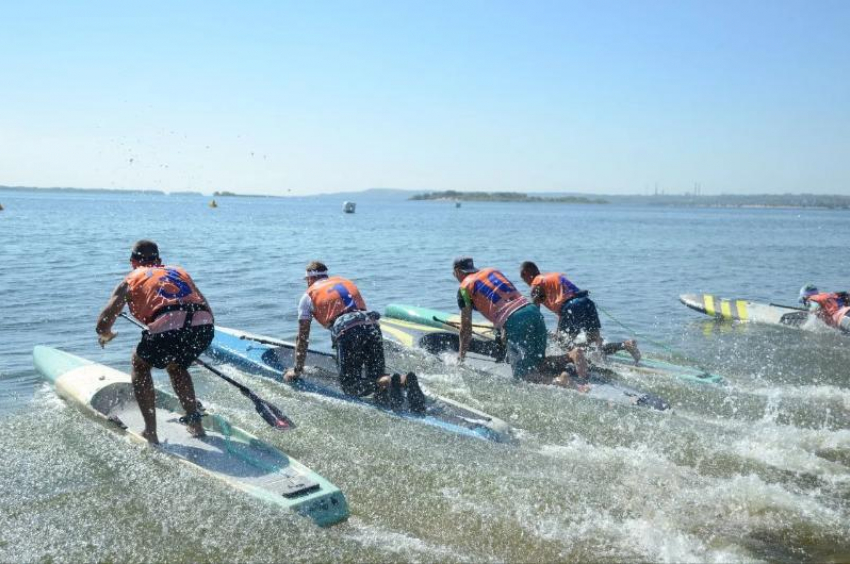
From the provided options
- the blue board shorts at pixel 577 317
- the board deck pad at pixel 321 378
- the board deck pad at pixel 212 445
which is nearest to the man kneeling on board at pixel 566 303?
the blue board shorts at pixel 577 317

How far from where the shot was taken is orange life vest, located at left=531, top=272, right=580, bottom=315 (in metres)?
10.3

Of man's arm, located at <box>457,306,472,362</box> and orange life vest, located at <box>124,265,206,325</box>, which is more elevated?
orange life vest, located at <box>124,265,206,325</box>

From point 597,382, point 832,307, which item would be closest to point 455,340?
point 597,382

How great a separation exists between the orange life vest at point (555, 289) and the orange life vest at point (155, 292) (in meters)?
5.31

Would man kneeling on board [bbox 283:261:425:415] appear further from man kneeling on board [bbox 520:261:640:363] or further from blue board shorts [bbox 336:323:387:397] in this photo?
man kneeling on board [bbox 520:261:640:363]

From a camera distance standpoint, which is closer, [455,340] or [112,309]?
[112,309]

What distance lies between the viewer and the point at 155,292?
6.47 m

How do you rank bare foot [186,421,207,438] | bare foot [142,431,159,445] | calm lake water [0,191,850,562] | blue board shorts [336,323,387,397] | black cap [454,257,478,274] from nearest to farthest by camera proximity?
calm lake water [0,191,850,562], bare foot [142,431,159,445], bare foot [186,421,207,438], blue board shorts [336,323,387,397], black cap [454,257,478,274]

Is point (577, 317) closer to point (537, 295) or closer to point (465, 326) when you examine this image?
point (537, 295)

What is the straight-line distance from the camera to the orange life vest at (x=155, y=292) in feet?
21.2

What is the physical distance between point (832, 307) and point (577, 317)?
25.2 ft

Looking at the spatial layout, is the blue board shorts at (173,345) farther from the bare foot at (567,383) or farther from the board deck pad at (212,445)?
the bare foot at (567,383)

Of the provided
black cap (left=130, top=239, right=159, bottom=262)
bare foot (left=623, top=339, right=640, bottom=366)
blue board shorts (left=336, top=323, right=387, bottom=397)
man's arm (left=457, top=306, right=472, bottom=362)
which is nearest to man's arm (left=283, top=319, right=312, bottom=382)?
blue board shorts (left=336, top=323, right=387, bottom=397)

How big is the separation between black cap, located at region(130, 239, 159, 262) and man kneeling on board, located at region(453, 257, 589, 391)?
398cm
